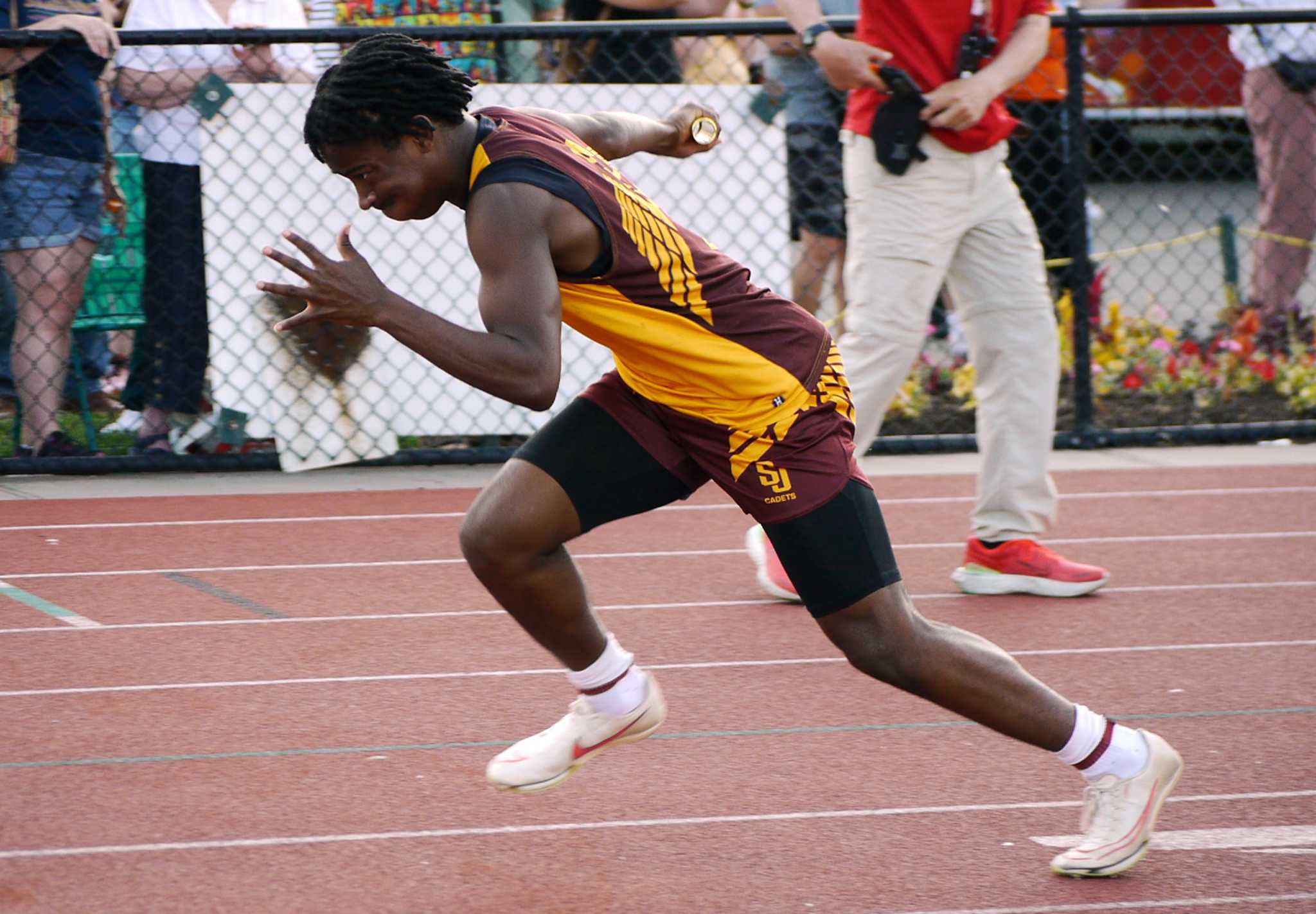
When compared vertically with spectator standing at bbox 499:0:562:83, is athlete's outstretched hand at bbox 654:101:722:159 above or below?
below

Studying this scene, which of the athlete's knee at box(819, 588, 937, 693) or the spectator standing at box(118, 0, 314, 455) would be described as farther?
the spectator standing at box(118, 0, 314, 455)

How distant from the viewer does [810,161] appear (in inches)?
295

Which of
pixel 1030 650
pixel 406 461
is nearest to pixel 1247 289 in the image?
pixel 406 461

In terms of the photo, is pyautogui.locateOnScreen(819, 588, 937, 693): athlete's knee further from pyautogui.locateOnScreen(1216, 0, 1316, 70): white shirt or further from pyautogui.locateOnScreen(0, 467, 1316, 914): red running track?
pyautogui.locateOnScreen(1216, 0, 1316, 70): white shirt

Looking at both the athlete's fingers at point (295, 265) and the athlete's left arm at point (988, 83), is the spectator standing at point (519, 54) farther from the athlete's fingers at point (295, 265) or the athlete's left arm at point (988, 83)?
the athlete's fingers at point (295, 265)

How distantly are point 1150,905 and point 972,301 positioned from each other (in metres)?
2.38

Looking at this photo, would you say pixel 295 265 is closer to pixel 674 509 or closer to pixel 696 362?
pixel 696 362

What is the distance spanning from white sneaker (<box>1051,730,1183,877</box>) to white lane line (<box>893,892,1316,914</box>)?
0.29ft

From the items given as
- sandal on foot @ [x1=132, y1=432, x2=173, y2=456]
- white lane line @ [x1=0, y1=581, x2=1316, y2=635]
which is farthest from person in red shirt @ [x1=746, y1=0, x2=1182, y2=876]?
sandal on foot @ [x1=132, y1=432, x2=173, y2=456]

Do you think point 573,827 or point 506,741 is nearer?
point 573,827

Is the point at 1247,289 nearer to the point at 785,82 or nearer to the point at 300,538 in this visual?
the point at 785,82

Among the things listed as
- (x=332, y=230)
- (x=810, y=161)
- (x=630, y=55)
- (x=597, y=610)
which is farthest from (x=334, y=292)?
(x=810, y=161)

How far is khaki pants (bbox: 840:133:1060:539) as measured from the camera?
16.0 ft

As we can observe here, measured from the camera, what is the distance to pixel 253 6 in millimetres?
7012
